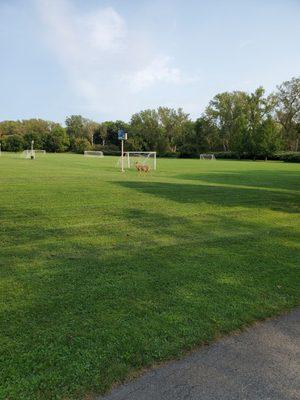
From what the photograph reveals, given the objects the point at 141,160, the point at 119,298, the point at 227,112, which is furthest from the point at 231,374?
the point at 227,112

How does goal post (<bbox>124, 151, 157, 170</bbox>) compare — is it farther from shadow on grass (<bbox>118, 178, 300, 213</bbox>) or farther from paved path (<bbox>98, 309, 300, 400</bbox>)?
paved path (<bbox>98, 309, 300, 400</bbox>)

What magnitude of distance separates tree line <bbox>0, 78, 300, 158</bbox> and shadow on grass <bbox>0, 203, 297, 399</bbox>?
2956 inches

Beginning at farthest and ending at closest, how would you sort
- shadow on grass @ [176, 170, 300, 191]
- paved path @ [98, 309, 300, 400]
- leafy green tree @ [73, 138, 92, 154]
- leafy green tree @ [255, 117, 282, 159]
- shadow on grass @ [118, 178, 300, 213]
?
leafy green tree @ [73, 138, 92, 154] < leafy green tree @ [255, 117, 282, 159] < shadow on grass @ [176, 170, 300, 191] < shadow on grass @ [118, 178, 300, 213] < paved path @ [98, 309, 300, 400]

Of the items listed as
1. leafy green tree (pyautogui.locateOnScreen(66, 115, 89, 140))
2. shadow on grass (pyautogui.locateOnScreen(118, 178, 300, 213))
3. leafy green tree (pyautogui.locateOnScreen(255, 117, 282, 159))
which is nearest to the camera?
shadow on grass (pyautogui.locateOnScreen(118, 178, 300, 213))

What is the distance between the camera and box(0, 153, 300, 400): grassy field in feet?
A: 12.1

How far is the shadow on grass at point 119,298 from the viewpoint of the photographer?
3609 mm

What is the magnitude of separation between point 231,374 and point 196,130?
105m

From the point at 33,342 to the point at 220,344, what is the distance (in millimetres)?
1837

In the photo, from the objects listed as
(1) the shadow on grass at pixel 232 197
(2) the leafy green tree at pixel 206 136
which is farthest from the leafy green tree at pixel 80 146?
(1) the shadow on grass at pixel 232 197

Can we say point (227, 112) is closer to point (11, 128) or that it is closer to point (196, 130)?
point (196, 130)

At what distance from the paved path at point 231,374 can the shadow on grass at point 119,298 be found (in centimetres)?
18

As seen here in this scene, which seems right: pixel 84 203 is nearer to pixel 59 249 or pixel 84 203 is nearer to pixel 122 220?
pixel 122 220

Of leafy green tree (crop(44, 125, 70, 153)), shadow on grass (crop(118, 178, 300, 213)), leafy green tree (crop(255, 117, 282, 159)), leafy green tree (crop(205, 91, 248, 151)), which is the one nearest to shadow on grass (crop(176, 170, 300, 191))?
shadow on grass (crop(118, 178, 300, 213))

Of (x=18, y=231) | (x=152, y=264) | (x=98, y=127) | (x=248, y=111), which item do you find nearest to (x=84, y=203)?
(x=18, y=231)
